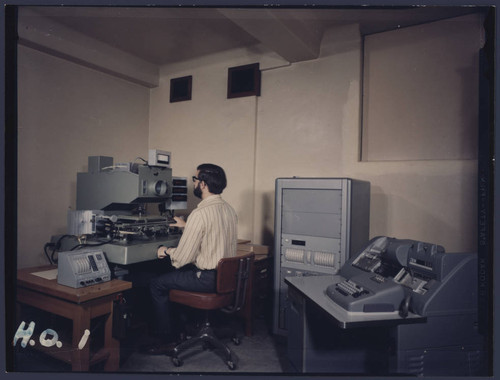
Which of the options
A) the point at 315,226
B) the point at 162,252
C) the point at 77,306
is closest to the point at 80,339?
the point at 77,306

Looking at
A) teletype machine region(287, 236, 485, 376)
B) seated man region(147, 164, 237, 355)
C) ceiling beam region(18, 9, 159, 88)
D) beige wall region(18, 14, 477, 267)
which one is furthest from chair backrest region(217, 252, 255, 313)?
ceiling beam region(18, 9, 159, 88)

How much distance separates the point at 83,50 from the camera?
3326mm

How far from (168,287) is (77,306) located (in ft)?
2.07

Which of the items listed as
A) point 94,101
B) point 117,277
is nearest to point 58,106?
point 94,101

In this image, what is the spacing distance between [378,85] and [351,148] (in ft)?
1.99

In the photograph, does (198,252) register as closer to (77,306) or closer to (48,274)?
(77,306)

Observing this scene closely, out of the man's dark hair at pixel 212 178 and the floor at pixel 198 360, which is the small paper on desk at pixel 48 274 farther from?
the man's dark hair at pixel 212 178

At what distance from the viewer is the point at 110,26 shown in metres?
3.16

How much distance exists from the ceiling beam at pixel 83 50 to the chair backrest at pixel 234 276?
87.1 inches

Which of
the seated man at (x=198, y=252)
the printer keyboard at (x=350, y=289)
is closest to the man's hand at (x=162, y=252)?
the seated man at (x=198, y=252)

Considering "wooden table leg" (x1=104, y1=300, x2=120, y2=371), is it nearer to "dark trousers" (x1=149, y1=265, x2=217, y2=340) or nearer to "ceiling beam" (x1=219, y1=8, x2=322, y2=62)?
"dark trousers" (x1=149, y1=265, x2=217, y2=340)

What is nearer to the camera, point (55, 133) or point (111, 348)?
point (111, 348)

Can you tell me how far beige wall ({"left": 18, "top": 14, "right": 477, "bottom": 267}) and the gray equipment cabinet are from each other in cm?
42

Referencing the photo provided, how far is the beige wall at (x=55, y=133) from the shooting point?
300cm
